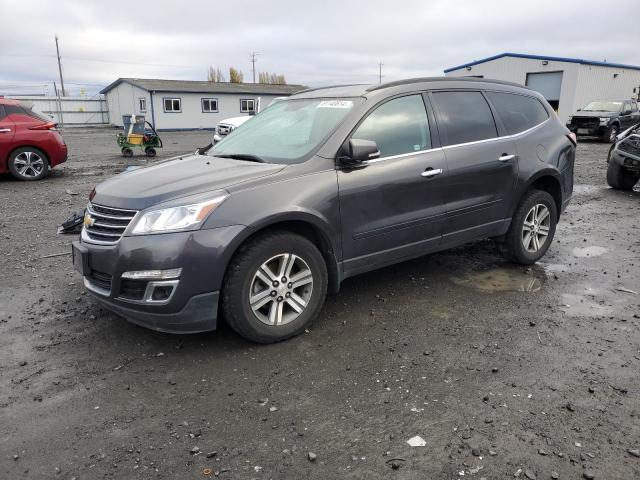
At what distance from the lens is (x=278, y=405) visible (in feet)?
9.75

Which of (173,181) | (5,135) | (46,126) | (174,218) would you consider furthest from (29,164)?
(174,218)

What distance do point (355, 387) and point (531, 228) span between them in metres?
3.06

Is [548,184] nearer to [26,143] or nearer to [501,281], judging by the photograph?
[501,281]

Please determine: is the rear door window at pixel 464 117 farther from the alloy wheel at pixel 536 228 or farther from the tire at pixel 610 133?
the tire at pixel 610 133

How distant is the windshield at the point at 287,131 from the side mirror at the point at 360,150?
0.93 feet

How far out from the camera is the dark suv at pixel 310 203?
3.31 m

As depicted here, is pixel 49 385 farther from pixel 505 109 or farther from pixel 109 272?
pixel 505 109

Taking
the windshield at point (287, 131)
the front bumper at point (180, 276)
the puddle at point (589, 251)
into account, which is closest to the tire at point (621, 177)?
the puddle at point (589, 251)

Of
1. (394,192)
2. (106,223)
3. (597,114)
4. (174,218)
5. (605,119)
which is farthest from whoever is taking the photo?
(597,114)

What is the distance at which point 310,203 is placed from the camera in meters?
3.63

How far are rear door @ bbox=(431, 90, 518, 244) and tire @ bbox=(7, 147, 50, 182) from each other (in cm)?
1013

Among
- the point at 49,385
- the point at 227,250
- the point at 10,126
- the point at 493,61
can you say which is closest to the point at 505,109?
the point at 227,250

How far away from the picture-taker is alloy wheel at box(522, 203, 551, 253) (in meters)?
5.23

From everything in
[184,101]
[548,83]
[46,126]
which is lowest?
[46,126]
